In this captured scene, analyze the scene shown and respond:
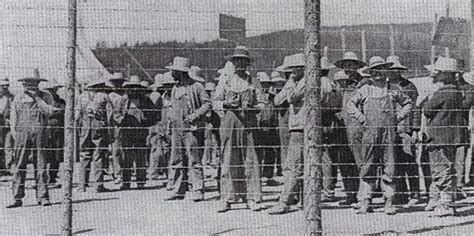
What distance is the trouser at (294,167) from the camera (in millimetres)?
8188

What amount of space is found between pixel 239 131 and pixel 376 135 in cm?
188

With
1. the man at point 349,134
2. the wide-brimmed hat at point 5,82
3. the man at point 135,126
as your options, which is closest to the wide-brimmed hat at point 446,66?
the man at point 349,134

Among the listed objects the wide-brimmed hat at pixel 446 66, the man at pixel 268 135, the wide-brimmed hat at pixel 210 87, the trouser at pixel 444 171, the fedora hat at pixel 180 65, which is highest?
the wide-brimmed hat at pixel 210 87

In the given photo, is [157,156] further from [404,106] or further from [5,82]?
[404,106]

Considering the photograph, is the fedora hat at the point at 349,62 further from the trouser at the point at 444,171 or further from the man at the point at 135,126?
the man at the point at 135,126

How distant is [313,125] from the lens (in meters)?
5.52

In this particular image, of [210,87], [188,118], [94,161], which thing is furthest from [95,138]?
[210,87]

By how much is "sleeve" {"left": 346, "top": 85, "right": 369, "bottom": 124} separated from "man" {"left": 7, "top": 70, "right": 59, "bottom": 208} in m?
4.28

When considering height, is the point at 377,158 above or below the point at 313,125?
below

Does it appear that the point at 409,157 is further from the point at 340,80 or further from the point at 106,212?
the point at 106,212

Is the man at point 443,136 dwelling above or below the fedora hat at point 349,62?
below

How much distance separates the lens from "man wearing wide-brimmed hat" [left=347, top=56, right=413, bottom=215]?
8.15m

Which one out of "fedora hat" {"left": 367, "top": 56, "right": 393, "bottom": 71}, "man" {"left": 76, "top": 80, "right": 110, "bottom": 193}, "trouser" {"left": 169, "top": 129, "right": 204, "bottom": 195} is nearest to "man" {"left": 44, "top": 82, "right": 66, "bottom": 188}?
"man" {"left": 76, "top": 80, "right": 110, "bottom": 193}

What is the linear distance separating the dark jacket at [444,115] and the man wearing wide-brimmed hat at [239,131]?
2.31 meters
